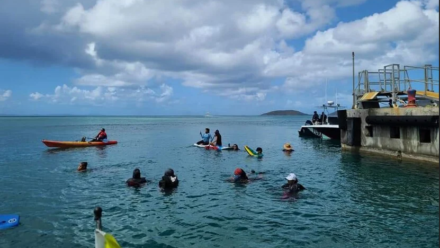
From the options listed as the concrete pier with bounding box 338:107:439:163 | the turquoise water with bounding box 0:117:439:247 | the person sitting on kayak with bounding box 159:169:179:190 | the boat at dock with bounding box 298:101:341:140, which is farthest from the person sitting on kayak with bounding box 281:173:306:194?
the boat at dock with bounding box 298:101:341:140

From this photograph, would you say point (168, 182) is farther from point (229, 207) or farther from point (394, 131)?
point (394, 131)

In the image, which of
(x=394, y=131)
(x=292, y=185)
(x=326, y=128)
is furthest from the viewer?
(x=326, y=128)

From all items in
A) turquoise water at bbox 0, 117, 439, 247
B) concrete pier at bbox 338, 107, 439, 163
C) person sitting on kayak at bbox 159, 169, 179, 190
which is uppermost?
concrete pier at bbox 338, 107, 439, 163

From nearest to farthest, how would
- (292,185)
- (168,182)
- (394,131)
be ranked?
(292,185) < (168,182) < (394,131)

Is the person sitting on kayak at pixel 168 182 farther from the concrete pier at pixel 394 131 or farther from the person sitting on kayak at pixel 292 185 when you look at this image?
the concrete pier at pixel 394 131

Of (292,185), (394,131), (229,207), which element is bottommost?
(229,207)

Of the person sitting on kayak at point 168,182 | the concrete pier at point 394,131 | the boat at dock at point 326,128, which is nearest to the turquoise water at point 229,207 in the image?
the person sitting on kayak at point 168,182

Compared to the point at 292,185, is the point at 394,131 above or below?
above

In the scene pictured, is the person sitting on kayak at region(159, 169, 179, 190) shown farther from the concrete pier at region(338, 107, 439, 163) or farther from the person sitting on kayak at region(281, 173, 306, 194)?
the concrete pier at region(338, 107, 439, 163)

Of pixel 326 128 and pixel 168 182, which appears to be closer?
pixel 168 182

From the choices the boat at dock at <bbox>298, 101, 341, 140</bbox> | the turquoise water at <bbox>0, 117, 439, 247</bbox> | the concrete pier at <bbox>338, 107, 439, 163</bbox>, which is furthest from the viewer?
the boat at dock at <bbox>298, 101, 341, 140</bbox>

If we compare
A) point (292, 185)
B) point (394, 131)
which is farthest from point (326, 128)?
point (292, 185)

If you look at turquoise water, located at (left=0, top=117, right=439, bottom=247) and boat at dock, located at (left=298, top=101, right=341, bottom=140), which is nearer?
turquoise water, located at (left=0, top=117, right=439, bottom=247)

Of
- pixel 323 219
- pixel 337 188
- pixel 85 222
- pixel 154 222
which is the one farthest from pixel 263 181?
pixel 85 222
